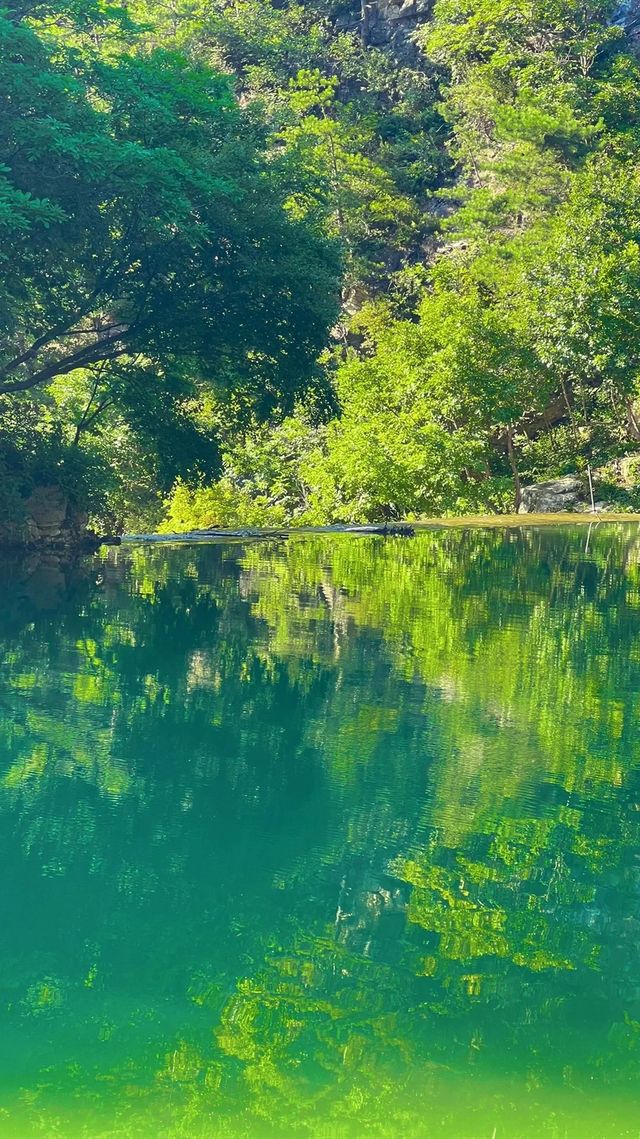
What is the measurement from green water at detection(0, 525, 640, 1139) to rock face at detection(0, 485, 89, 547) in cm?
1274

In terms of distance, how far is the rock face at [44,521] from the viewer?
21.5 metres

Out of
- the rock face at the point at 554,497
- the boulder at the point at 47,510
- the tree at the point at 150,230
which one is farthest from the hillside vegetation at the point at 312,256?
the rock face at the point at 554,497

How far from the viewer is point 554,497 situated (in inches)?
1355

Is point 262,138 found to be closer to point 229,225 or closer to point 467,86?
point 229,225

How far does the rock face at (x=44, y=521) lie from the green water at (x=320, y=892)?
12.7 metres

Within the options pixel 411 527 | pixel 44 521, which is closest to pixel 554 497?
pixel 411 527

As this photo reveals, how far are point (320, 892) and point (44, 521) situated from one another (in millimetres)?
19159

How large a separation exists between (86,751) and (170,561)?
13.9 meters


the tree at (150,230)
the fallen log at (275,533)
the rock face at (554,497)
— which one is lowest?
the fallen log at (275,533)

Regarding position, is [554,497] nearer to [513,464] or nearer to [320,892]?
[513,464]

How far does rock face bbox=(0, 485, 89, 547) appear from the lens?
847 inches

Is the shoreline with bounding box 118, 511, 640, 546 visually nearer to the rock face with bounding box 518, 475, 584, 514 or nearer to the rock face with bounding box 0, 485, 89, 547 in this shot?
the rock face with bounding box 518, 475, 584, 514

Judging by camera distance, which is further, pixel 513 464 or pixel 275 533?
pixel 513 464

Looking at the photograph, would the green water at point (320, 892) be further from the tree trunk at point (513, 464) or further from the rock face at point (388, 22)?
the rock face at point (388, 22)
